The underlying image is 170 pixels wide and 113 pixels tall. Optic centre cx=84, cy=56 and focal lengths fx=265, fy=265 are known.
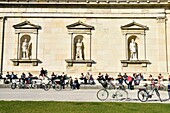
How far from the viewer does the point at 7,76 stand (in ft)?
100

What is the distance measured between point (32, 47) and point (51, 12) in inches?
202

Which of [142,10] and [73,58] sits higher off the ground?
[142,10]

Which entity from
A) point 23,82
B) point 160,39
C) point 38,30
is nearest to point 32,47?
point 38,30

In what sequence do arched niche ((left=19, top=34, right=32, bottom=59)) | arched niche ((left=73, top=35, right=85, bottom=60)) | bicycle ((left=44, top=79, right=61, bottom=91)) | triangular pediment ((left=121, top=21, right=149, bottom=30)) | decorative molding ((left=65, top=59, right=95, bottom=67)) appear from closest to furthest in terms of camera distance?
bicycle ((left=44, top=79, right=61, bottom=91)) < decorative molding ((left=65, top=59, right=95, bottom=67)) < arched niche ((left=73, top=35, right=85, bottom=60)) < arched niche ((left=19, top=34, right=32, bottom=59)) < triangular pediment ((left=121, top=21, right=149, bottom=30))

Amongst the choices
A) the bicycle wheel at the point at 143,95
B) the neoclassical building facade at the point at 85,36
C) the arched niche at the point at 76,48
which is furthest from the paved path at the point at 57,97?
the arched niche at the point at 76,48

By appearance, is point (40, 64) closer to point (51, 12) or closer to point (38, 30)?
point (38, 30)

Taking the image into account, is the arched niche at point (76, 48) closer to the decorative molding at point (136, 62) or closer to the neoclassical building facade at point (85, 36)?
A: the neoclassical building facade at point (85, 36)

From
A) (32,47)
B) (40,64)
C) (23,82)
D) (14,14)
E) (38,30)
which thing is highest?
(14,14)

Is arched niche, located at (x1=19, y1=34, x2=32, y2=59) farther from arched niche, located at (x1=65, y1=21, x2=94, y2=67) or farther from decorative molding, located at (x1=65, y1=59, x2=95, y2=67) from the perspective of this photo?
arched niche, located at (x1=65, y1=21, x2=94, y2=67)

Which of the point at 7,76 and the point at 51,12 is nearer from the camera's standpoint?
the point at 7,76

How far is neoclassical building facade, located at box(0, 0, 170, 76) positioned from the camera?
109 ft

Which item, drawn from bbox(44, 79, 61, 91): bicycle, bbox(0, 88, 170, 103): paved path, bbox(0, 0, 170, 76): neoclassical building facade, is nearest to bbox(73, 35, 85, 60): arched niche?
bbox(0, 0, 170, 76): neoclassical building facade

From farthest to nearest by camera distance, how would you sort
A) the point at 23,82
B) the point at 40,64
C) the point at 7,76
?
1. the point at 40,64
2. the point at 7,76
3. the point at 23,82

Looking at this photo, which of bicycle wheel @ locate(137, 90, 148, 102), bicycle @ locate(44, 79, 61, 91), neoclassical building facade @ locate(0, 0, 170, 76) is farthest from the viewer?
neoclassical building facade @ locate(0, 0, 170, 76)
